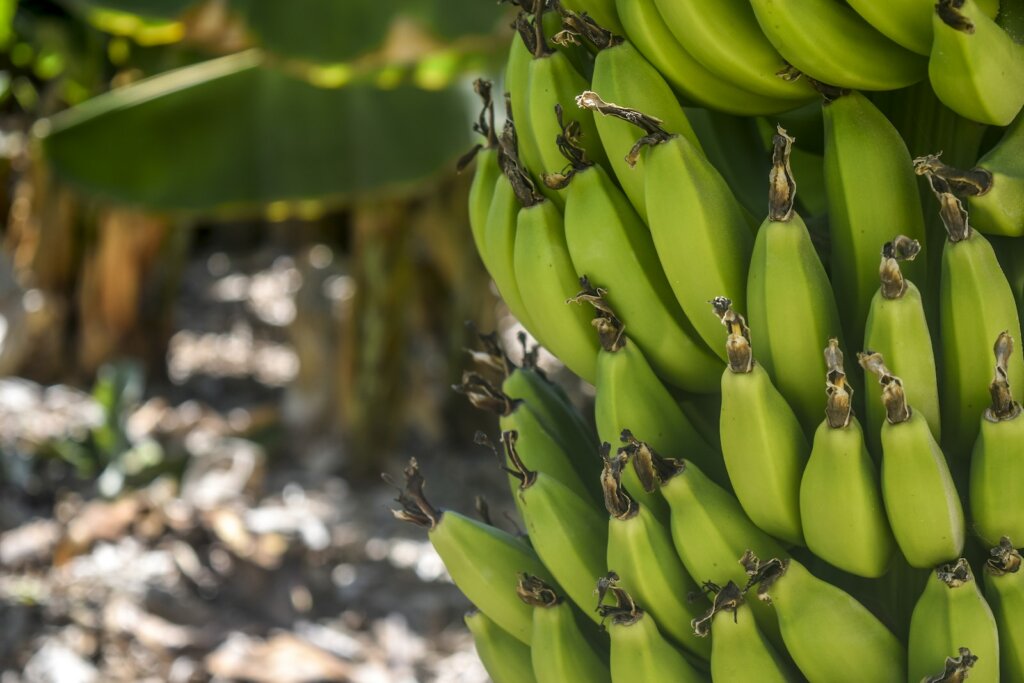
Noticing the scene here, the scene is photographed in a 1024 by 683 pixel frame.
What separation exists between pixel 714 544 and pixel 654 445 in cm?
10

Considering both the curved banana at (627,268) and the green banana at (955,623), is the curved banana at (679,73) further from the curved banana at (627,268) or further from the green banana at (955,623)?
the green banana at (955,623)

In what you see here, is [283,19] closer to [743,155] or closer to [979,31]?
[743,155]

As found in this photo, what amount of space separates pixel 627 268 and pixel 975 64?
0.93 ft

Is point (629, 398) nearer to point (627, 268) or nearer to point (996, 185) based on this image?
point (627, 268)

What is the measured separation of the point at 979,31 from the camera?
73cm

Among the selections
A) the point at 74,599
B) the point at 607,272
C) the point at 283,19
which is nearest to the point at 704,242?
the point at 607,272

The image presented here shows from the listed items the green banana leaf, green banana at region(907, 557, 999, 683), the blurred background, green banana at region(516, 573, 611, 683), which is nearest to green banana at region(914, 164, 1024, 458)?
green banana at region(907, 557, 999, 683)

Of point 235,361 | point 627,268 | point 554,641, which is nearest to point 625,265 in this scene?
point 627,268

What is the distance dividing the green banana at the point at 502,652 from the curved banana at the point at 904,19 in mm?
603

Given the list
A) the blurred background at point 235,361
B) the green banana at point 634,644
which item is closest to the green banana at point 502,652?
the green banana at point 634,644

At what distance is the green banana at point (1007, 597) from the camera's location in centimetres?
76

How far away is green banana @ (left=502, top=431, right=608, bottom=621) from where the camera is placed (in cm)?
90

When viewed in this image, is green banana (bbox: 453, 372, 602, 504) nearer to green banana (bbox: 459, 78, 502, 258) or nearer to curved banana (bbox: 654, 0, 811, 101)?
green banana (bbox: 459, 78, 502, 258)

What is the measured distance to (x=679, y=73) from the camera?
87cm
